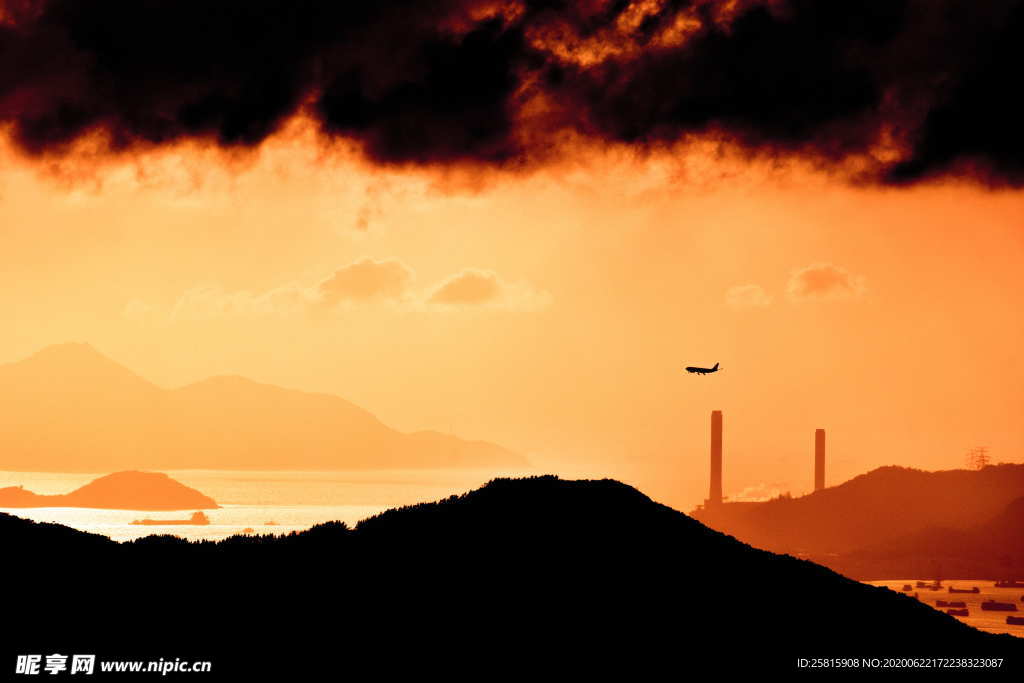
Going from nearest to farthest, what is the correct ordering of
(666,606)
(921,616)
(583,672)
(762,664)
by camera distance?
(583,672), (762,664), (666,606), (921,616)

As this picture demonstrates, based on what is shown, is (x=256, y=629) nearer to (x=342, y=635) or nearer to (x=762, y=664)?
(x=342, y=635)

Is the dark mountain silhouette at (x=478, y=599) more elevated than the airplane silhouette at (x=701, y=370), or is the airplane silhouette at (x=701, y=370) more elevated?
the airplane silhouette at (x=701, y=370)

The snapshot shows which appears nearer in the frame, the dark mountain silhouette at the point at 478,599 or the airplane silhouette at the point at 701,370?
the dark mountain silhouette at the point at 478,599

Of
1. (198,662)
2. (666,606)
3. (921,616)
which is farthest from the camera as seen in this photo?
(921,616)

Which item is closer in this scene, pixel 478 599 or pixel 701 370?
pixel 478 599

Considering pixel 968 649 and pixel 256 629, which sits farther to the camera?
pixel 968 649

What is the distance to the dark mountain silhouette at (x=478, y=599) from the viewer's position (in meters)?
31.3

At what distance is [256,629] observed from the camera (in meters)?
31.8

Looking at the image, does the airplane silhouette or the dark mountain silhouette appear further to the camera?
the airplane silhouette

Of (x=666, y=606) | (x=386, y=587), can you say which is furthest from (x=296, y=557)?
(x=666, y=606)

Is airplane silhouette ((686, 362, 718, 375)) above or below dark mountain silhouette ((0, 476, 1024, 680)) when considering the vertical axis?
above

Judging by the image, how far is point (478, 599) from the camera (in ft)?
117

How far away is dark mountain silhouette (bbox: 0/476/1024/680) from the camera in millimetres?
31312

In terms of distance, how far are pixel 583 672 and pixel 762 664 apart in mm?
A: 6837
